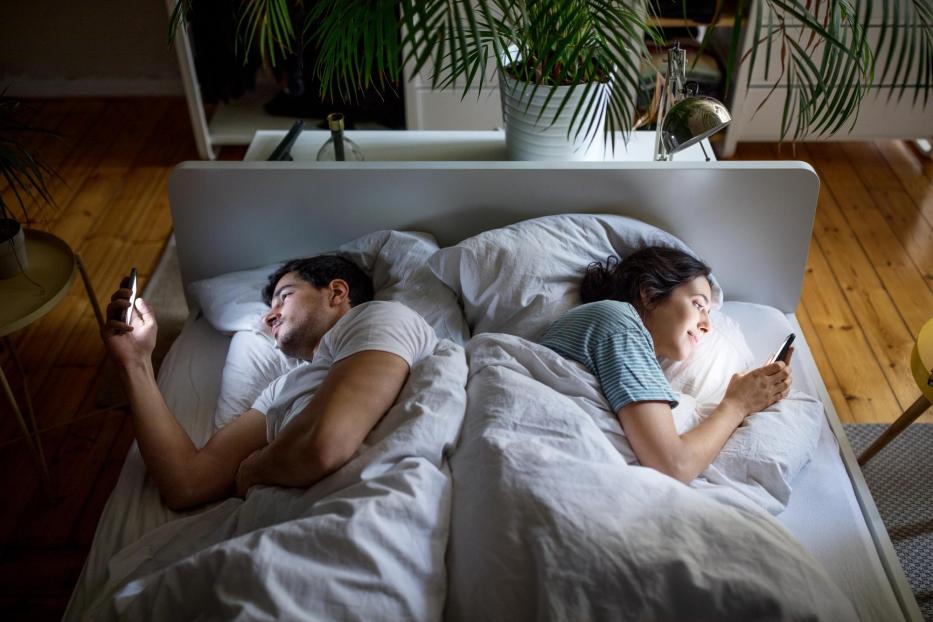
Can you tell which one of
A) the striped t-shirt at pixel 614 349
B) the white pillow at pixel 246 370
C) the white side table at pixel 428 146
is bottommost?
the white pillow at pixel 246 370

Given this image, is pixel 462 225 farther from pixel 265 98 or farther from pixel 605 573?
pixel 265 98

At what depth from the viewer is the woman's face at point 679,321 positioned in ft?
4.89

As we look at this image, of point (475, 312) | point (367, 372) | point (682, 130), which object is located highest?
point (682, 130)

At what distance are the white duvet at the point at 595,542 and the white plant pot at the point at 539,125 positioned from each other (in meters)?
0.79

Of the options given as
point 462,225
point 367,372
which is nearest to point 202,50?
point 462,225

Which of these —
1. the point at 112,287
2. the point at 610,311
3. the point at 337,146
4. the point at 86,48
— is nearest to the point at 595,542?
the point at 610,311

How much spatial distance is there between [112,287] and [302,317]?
3.76ft

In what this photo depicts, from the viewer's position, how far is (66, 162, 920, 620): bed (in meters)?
1.69

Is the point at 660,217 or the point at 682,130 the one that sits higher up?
the point at 682,130

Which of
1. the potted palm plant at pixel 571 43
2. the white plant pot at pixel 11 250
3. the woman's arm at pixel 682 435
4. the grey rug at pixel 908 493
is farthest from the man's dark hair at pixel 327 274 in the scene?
the grey rug at pixel 908 493

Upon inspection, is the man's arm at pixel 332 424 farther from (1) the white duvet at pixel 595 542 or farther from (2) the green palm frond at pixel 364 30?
(2) the green palm frond at pixel 364 30

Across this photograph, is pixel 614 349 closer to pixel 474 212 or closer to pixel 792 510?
pixel 792 510

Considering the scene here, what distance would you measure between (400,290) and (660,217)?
1.94 feet

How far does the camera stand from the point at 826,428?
4.99ft
